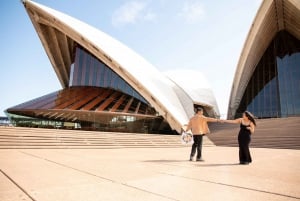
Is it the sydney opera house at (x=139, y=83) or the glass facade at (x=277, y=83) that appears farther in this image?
the glass facade at (x=277, y=83)

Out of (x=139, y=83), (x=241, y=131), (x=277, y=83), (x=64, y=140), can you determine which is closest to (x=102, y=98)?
(x=139, y=83)

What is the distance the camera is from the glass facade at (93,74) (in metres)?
23.2

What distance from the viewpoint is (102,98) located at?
21.1 metres

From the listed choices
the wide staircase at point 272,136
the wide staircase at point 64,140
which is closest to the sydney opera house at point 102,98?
the wide staircase at point 272,136

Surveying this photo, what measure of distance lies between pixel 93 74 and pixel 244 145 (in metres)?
22.3

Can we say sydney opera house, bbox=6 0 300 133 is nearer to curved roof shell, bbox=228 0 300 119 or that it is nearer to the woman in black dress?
curved roof shell, bbox=228 0 300 119

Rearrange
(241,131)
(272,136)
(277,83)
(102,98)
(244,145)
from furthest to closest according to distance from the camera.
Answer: (277,83) → (102,98) → (272,136) → (241,131) → (244,145)

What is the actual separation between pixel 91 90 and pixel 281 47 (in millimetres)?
22592

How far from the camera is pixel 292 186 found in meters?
2.88

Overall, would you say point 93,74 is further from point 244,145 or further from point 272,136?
point 244,145

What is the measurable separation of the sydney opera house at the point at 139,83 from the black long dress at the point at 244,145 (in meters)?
12.6

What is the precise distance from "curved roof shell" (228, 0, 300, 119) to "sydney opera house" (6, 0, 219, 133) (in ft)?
18.4

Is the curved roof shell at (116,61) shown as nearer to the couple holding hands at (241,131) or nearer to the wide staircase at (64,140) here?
the wide staircase at (64,140)

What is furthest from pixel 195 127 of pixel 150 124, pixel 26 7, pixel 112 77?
pixel 26 7
